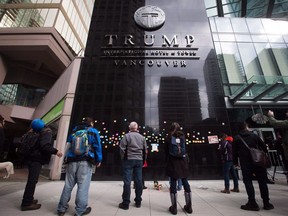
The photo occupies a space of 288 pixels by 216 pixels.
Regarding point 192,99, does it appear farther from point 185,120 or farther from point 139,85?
point 139,85

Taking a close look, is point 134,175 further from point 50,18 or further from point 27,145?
point 50,18

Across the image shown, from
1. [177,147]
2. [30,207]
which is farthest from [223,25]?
[30,207]

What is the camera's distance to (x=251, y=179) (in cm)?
348

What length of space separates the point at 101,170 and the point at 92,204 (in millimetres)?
4699

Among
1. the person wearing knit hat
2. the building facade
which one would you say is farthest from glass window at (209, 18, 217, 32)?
the person wearing knit hat

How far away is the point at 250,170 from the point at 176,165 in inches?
65.4

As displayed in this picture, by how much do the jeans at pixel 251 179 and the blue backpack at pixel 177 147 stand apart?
147 centimetres

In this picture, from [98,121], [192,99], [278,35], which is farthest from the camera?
[278,35]

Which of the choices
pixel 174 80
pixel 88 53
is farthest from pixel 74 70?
pixel 174 80

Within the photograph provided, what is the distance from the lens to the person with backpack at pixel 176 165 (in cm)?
312

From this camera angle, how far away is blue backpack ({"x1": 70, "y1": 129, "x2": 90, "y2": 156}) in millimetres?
2991

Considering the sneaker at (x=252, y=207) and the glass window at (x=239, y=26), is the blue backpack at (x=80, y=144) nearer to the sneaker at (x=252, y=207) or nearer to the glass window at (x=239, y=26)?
the sneaker at (x=252, y=207)

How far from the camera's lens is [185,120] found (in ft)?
30.1

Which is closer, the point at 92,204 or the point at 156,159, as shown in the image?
the point at 92,204
